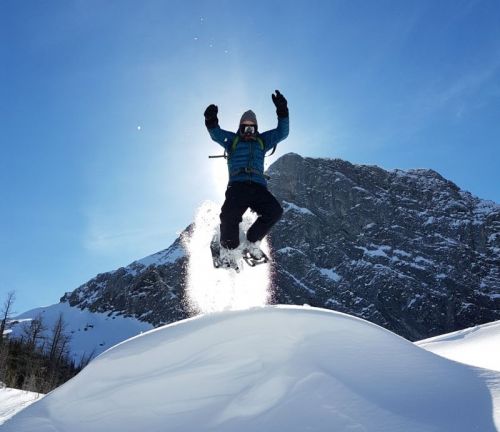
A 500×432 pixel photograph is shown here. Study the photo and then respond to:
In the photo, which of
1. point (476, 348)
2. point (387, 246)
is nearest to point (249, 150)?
point (476, 348)

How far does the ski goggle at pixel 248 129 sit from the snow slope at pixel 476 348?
12.8ft

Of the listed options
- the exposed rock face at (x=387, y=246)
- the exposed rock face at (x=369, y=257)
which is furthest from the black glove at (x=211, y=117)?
the exposed rock face at (x=387, y=246)

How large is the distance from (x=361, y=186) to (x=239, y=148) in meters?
155

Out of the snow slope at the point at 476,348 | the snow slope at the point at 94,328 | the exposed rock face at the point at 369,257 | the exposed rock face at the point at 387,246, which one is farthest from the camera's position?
the snow slope at the point at 94,328

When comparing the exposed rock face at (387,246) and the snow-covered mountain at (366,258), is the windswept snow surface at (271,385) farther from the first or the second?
the snow-covered mountain at (366,258)

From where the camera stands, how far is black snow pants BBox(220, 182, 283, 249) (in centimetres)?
643

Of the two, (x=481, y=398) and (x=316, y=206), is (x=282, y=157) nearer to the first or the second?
(x=316, y=206)

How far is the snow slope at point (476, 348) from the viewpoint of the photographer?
14.7 feet

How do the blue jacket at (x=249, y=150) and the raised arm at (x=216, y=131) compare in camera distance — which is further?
the raised arm at (x=216, y=131)

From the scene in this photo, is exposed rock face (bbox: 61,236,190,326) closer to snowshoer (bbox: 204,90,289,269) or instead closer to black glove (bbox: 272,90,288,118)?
snowshoer (bbox: 204,90,289,269)

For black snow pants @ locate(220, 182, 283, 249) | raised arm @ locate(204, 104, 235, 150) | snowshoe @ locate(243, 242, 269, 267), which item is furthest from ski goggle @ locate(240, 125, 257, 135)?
snowshoe @ locate(243, 242, 269, 267)

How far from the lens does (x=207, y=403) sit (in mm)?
2414

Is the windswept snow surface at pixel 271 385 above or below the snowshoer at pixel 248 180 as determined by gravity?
below

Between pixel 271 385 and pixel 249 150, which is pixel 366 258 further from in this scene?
pixel 271 385
